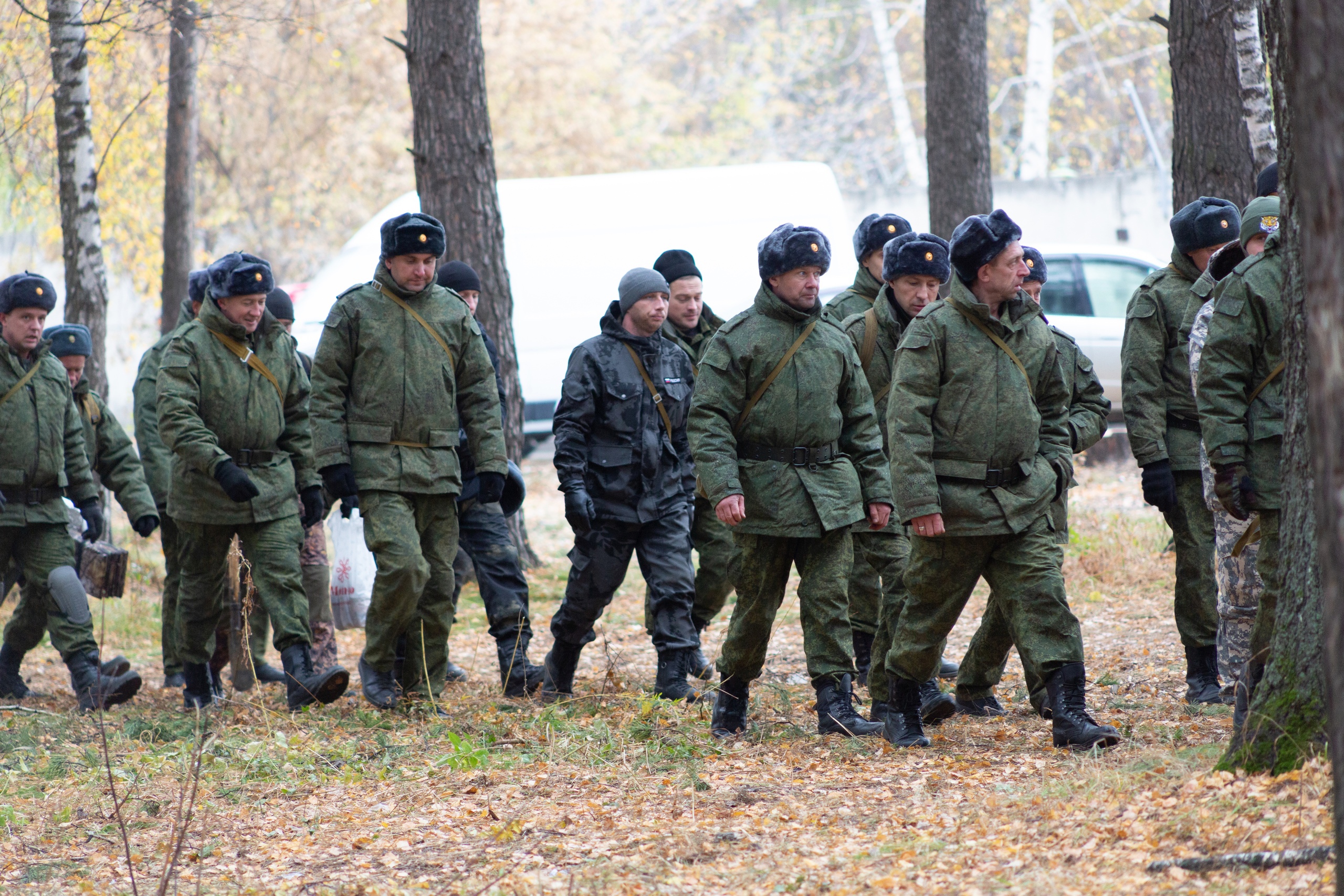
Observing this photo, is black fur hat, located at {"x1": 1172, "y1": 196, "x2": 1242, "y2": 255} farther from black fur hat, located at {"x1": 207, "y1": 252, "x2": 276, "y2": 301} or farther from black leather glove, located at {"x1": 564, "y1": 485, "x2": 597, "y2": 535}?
black fur hat, located at {"x1": 207, "y1": 252, "x2": 276, "y2": 301}

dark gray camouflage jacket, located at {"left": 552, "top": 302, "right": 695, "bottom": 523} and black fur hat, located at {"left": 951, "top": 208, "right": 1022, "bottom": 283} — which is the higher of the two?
black fur hat, located at {"left": 951, "top": 208, "right": 1022, "bottom": 283}

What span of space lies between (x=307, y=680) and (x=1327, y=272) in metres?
4.99

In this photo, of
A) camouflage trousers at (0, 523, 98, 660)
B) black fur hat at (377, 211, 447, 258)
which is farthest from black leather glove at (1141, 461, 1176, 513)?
camouflage trousers at (0, 523, 98, 660)

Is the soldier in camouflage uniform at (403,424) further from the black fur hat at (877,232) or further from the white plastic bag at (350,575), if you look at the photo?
the black fur hat at (877,232)

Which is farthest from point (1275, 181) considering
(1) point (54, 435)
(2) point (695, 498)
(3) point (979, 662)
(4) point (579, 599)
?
(1) point (54, 435)

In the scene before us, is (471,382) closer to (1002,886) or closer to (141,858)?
(141,858)

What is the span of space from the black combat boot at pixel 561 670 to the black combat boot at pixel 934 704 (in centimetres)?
173

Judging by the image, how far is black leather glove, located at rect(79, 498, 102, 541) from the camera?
745 centimetres

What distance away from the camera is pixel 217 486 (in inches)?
263

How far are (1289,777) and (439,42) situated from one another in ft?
26.1

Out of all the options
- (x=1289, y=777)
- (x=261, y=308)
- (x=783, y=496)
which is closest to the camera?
(x=1289, y=777)

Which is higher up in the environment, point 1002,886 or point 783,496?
point 783,496

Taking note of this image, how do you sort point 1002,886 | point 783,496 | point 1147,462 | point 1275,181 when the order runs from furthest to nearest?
point 1275,181
point 1147,462
point 783,496
point 1002,886

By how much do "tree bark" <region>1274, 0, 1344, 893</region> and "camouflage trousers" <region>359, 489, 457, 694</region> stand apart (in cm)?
431
